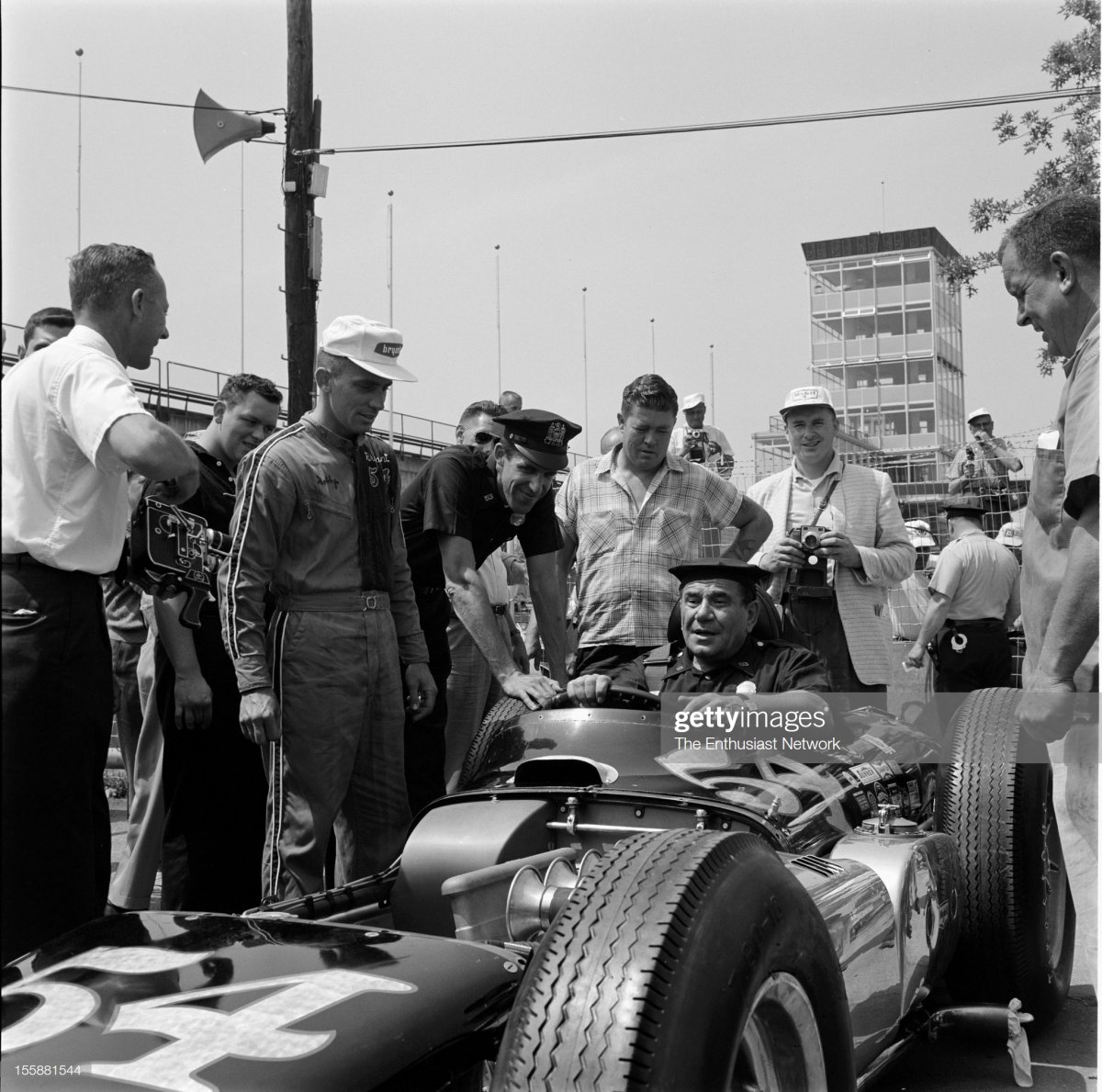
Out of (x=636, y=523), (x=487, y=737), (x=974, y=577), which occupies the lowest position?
(x=487, y=737)

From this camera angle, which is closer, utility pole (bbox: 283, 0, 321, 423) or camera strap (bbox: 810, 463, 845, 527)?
camera strap (bbox: 810, 463, 845, 527)

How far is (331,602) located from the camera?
3672mm

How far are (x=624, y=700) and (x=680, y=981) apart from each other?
6.39 feet

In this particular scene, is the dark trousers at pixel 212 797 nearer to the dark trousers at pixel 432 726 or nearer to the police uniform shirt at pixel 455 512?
the dark trousers at pixel 432 726

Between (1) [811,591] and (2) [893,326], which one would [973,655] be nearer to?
(1) [811,591]

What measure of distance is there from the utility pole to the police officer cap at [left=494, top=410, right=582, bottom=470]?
4669mm

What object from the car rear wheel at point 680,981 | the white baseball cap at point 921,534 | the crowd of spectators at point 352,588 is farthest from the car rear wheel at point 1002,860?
the white baseball cap at point 921,534

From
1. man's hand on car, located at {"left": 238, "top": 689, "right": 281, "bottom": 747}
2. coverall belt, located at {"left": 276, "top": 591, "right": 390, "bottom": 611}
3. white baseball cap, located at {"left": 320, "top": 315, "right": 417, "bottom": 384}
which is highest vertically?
white baseball cap, located at {"left": 320, "top": 315, "right": 417, "bottom": 384}

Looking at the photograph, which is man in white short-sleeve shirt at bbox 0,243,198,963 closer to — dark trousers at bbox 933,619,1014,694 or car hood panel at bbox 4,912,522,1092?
car hood panel at bbox 4,912,522,1092

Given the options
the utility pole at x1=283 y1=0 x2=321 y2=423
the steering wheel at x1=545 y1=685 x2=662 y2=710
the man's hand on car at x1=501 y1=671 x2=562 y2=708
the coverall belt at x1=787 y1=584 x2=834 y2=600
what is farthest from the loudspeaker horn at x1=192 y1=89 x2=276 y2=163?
the steering wheel at x1=545 y1=685 x2=662 y2=710

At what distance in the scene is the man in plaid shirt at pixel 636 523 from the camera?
16.0 ft

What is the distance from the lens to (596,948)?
1862mm

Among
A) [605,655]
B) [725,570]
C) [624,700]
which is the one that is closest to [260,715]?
[624,700]

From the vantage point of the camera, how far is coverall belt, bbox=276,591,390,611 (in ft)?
12.0
